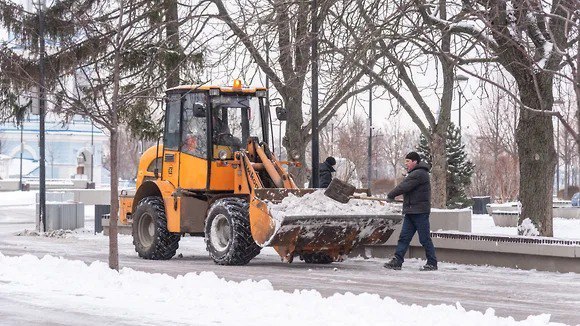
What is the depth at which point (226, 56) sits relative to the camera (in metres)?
23.5

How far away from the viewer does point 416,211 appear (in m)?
17.8

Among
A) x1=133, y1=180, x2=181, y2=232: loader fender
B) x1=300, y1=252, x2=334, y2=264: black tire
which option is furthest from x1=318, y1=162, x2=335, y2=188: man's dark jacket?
x1=133, y1=180, x2=181, y2=232: loader fender

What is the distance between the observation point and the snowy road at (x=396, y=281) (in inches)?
502

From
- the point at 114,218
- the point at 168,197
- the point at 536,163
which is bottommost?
the point at 114,218

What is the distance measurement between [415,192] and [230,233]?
3.07 metres

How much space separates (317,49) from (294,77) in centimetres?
81

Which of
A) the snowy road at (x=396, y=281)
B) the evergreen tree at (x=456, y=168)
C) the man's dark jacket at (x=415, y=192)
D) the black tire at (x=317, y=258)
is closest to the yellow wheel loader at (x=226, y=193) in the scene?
the black tire at (x=317, y=258)

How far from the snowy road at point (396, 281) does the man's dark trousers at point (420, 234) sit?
34cm

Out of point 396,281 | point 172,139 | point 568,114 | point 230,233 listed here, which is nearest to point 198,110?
point 172,139

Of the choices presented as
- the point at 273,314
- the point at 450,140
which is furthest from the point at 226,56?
the point at 450,140

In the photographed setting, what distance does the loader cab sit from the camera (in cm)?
1978

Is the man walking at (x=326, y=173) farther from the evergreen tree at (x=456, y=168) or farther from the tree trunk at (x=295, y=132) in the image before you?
the evergreen tree at (x=456, y=168)

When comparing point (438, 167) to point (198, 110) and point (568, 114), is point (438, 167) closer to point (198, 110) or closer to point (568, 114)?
point (568, 114)

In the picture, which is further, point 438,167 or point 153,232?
point 438,167
